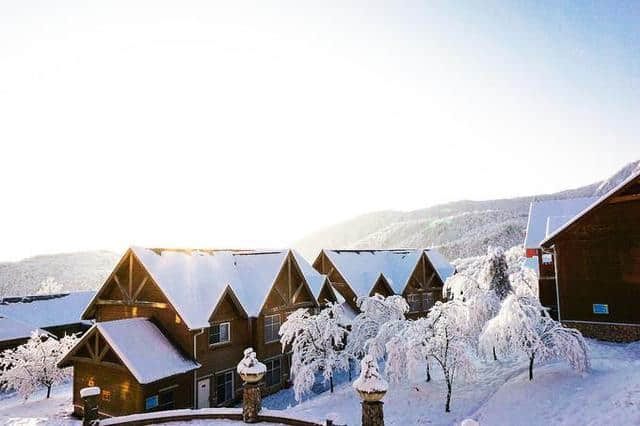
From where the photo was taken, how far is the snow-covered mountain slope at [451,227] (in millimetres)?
89500

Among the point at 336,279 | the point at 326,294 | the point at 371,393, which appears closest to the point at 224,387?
the point at 326,294

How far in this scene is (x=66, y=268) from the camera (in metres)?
117

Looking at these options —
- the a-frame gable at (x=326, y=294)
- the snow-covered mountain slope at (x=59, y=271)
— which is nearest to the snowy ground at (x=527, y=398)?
the a-frame gable at (x=326, y=294)

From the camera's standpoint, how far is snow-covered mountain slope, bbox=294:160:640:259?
89.5m

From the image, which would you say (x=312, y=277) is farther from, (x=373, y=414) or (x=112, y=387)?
(x=373, y=414)

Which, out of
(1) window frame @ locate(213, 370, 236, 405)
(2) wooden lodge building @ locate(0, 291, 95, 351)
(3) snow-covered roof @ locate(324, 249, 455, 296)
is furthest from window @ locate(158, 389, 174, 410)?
(2) wooden lodge building @ locate(0, 291, 95, 351)

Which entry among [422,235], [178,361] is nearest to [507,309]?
[178,361]

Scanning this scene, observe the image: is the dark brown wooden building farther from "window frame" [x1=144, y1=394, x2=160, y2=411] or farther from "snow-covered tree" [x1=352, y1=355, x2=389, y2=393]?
"window frame" [x1=144, y1=394, x2=160, y2=411]

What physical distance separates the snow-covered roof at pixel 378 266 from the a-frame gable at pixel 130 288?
16.3 meters

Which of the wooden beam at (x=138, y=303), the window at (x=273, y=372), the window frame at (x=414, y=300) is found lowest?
the window at (x=273, y=372)

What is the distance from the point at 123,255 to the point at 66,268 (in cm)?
11509

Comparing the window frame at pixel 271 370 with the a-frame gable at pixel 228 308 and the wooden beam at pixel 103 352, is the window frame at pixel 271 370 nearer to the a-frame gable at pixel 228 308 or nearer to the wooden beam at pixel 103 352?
the a-frame gable at pixel 228 308

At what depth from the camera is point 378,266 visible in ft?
124

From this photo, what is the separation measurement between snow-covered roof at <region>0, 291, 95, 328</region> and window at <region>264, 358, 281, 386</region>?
23.5 metres
